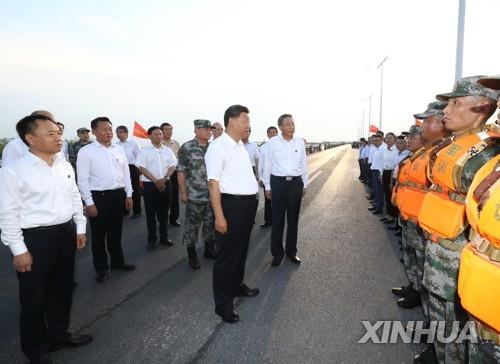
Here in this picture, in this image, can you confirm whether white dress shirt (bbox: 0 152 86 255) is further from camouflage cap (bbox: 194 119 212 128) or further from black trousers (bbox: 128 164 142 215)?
black trousers (bbox: 128 164 142 215)

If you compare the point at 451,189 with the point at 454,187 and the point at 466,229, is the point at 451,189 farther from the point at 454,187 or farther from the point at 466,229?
the point at 466,229

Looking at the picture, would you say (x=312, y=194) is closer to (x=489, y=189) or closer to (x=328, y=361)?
(x=328, y=361)

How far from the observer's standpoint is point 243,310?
351cm

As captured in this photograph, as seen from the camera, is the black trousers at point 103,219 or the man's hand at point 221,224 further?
the black trousers at point 103,219

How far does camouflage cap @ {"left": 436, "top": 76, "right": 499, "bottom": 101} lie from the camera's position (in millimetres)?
2287

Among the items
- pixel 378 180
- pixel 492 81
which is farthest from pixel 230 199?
pixel 378 180

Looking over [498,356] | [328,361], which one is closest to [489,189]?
[498,356]

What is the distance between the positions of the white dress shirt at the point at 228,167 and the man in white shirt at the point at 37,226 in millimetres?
1344

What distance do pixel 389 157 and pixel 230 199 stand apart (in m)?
6.10

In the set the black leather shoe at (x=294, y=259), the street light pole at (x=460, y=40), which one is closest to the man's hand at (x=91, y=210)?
the black leather shoe at (x=294, y=259)

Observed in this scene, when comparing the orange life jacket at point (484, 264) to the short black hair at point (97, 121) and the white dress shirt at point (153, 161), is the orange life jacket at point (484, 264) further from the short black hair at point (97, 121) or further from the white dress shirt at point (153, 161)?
the white dress shirt at point (153, 161)

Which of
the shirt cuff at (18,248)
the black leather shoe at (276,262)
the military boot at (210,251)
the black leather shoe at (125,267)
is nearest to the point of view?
the shirt cuff at (18,248)

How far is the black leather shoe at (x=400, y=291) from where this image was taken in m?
3.69

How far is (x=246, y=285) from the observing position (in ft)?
13.3
